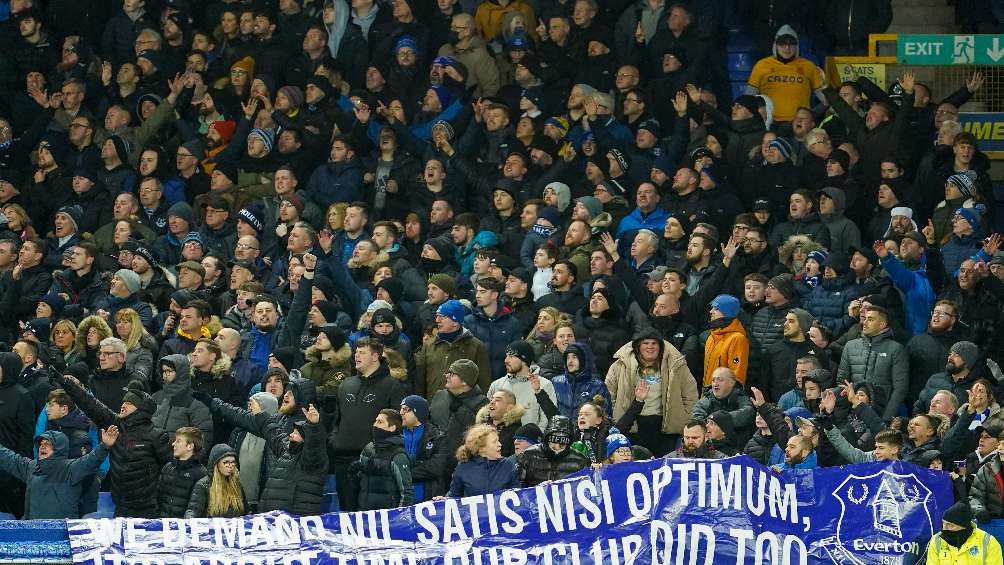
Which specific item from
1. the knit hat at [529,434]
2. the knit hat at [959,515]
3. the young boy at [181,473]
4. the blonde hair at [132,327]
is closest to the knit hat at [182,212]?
the blonde hair at [132,327]

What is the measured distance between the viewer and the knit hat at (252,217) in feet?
65.9

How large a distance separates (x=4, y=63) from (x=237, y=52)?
7.83 feet

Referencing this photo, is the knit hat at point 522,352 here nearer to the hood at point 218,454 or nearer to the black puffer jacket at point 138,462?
the hood at point 218,454

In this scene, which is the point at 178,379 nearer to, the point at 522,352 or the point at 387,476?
the point at 387,476

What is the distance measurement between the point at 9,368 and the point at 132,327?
1418 mm

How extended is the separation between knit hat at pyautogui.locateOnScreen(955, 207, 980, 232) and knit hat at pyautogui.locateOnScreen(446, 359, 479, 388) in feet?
15.0

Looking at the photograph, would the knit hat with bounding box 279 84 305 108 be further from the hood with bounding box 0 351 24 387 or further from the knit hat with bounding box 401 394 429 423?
the knit hat with bounding box 401 394 429 423

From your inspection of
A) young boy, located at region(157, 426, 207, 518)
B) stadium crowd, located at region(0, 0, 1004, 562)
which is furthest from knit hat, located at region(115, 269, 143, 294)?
young boy, located at region(157, 426, 207, 518)

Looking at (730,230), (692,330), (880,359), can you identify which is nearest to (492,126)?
(730,230)

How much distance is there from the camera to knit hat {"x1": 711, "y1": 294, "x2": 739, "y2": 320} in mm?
17047

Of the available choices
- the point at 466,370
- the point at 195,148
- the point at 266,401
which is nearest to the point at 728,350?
the point at 466,370

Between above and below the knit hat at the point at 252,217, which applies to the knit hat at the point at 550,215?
below

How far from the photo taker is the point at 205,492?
1526 centimetres

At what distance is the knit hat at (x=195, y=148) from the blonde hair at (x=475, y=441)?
744 cm
